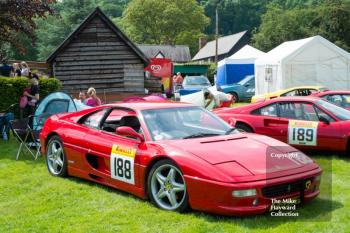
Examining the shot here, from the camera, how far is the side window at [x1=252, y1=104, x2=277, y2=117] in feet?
32.7

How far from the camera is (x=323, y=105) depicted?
9.48 m

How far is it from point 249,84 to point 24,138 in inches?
762

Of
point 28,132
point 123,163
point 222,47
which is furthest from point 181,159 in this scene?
point 222,47

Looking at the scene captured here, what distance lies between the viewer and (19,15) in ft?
42.9

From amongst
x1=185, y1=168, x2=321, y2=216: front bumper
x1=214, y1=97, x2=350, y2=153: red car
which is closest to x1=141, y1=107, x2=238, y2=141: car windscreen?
x1=185, y1=168, x2=321, y2=216: front bumper

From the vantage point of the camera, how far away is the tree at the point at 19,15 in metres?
13.0

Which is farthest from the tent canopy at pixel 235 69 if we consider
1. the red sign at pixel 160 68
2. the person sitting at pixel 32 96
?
the person sitting at pixel 32 96

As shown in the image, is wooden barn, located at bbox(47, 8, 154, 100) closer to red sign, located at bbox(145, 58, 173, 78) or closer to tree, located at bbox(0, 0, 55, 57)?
red sign, located at bbox(145, 58, 173, 78)

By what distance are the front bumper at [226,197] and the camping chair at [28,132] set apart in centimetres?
538

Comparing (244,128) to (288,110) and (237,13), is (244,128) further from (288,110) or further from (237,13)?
(237,13)

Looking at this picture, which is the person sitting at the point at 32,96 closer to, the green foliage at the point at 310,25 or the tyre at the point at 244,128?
the tyre at the point at 244,128

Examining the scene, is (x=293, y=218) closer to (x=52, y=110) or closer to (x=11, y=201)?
(x=11, y=201)

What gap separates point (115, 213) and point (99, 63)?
19.3 m

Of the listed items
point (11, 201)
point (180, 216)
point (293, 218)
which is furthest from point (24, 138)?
point (293, 218)
